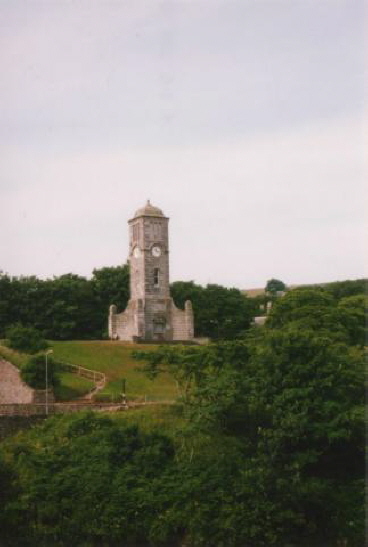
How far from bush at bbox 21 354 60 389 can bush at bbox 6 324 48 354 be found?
6.37 m

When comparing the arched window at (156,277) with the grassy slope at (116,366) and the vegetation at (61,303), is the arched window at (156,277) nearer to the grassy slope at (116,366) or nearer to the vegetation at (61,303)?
the grassy slope at (116,366)

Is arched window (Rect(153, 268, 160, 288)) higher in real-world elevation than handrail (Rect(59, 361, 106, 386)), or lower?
higher

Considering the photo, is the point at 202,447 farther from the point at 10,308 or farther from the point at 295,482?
the point at 10,308

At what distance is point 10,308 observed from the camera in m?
67.8

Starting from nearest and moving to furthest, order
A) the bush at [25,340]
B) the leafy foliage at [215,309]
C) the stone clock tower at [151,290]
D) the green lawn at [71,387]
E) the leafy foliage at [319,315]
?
the leafy foliage at [319,315] → the green lawn at [71,387] → the bush at [25,340] → the stone clock tower at [151,290] → the leafy foliage at [215,309]

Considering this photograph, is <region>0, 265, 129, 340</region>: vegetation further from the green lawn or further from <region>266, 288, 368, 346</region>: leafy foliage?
<region>266, 288, 368, 346</region>: leafy foliage

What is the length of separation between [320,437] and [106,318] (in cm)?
4013

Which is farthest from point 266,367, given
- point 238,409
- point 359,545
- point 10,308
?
point 10,308

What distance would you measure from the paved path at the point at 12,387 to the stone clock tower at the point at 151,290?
15.5m

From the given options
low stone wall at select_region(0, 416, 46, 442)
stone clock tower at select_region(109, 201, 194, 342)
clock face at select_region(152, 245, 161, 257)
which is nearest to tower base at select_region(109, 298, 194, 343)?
stone clock tower at select_region(109, 201, 194, 342)

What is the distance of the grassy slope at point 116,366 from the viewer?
47562 millimetres

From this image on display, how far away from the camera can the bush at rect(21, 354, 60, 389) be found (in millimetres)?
45781

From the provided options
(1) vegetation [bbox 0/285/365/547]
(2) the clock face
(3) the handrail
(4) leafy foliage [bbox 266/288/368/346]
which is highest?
(2) the clock face

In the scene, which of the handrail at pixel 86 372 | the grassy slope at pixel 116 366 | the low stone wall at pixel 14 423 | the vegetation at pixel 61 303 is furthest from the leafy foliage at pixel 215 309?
the low stone wall at pixel 14 423
